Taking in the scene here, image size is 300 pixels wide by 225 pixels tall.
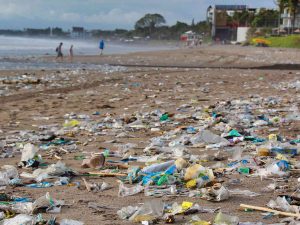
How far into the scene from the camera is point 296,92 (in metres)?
12.3

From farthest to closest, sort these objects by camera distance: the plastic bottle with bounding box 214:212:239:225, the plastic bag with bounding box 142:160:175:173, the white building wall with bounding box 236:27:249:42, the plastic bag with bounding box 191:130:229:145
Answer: the white building wall with bounding box 236:27:249:42 < the plastic bag with bounding box 191:130:229:145 < the plastic bag with bounding box 142:160:175:173 < the plastic bottle with bounding box 214:212:239:225

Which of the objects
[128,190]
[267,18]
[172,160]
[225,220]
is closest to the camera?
[225,220]

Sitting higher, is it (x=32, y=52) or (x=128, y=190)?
(x=128, y=190)

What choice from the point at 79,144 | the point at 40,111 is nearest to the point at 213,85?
the point at 40,111

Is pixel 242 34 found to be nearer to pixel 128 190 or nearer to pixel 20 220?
pixel 128 190

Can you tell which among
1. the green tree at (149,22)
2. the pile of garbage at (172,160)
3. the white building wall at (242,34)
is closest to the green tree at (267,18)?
the white building wall at (242,34)

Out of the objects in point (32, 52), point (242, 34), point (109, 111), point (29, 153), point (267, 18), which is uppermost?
point (267, 18)

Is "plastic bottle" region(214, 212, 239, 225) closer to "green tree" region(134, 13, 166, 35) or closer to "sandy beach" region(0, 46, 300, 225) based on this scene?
"sandy beach" region(0, 46, 300, 225)

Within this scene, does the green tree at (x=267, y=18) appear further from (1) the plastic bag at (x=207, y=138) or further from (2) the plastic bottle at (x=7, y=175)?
(2) the plastic bottle at (x=7, y=175)

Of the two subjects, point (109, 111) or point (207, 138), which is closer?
point (207, 138)

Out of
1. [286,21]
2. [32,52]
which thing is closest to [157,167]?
[32,52]

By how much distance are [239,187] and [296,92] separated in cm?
888

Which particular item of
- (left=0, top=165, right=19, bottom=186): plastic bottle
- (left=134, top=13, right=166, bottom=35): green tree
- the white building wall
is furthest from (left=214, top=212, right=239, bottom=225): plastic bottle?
(left=134, top=13, right=166, bottom=35): green tree

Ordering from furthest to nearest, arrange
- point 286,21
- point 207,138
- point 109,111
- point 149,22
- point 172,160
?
point 149,22
point 286,21
point 109,111
point 207,138
point 172,160
